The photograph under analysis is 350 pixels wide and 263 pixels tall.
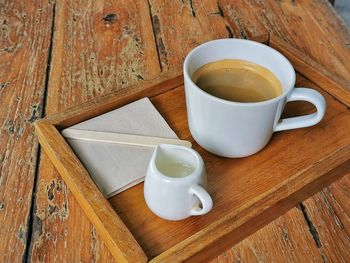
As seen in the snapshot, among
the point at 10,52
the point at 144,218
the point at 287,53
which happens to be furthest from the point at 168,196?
the point at 10,52

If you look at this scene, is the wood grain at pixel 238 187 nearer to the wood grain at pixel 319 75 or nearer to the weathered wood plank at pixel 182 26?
the wood grain at pixel 319 75

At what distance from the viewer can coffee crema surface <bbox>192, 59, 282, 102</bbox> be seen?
0.61 m

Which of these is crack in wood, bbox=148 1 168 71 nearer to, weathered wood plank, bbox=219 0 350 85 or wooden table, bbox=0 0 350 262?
wooden table, bbox=0 0 350 262

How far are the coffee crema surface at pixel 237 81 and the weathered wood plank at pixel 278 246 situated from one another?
168mm

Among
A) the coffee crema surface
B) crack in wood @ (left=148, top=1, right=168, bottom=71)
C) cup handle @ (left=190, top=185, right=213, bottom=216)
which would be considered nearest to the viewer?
cup handle @ (left=190, top=185, right=213, bottom=216)

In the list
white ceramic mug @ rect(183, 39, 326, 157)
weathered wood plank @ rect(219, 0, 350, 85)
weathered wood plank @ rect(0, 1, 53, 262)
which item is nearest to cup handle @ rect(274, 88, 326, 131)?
white ceramic mug @ rect(183, 39, 326, 157)

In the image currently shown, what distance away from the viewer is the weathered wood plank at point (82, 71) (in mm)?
548

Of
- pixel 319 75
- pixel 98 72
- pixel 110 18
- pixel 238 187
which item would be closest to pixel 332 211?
pixel 238 187

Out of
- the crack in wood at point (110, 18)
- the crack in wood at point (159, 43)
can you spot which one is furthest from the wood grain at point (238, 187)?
the crack in wood at point (110, 18)

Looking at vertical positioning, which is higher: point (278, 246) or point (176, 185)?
point (176, 185)

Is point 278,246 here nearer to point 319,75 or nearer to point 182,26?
point 319,75

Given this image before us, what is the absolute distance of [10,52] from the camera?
849 mm

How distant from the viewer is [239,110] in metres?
0.54

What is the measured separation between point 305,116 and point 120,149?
26 centimetres
